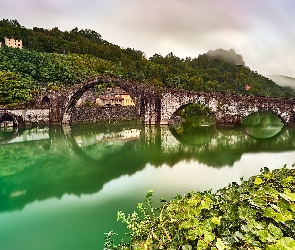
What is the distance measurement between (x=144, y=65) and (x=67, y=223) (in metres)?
42.6

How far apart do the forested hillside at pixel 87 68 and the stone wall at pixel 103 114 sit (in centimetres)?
305

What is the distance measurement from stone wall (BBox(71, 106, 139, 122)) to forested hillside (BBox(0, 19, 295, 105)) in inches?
120

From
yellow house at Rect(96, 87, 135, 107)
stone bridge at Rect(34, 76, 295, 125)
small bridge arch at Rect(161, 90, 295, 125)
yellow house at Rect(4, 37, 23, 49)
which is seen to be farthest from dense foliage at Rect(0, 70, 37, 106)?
yellow house at Rect(4, 37, 23, 49)

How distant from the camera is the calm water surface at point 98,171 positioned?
19.4 ft

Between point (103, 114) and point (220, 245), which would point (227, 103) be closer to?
point (103, 114)

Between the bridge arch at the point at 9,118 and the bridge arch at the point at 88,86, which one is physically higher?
the bridge arch at the point at 88,86

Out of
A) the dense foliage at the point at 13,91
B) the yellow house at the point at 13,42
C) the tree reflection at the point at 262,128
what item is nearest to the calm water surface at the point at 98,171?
the tree reflection at the point at 262,128

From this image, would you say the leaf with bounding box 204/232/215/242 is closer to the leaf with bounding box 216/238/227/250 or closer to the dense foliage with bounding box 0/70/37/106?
the leaf with bounding box 216/238/227/250

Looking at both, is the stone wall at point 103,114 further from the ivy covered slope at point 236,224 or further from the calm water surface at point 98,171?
the ivy covered slope at point 236,224

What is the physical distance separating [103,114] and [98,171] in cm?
1569

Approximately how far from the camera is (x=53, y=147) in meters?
15.0

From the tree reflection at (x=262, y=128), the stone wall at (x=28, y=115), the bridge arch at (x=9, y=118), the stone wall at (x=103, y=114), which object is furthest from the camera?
the stone wall at (x=103, y=114)

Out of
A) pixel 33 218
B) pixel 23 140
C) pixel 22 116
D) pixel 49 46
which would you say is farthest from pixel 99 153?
pixel 49 46

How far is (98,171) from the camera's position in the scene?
1048 centimetres
